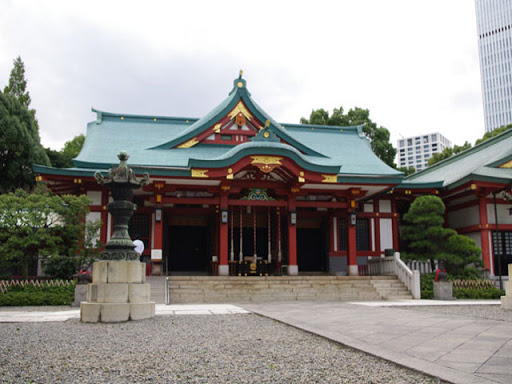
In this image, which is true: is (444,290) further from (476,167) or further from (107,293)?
(107,293)

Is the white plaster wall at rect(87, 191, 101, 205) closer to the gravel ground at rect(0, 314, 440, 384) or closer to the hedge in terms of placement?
the hedge

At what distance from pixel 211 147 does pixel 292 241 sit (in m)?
6.15

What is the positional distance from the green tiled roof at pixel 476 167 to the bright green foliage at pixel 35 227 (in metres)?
14.9

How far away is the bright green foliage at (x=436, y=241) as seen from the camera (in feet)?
63.8

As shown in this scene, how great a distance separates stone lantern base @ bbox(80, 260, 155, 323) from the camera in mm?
9727

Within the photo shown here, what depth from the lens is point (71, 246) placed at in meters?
17.5

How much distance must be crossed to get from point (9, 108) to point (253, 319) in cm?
2564

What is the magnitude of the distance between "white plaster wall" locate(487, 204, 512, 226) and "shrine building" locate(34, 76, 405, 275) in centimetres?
429

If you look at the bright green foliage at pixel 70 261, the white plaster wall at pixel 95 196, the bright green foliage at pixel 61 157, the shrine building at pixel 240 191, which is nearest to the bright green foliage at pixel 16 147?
the bright green foliage at pixel 61 157

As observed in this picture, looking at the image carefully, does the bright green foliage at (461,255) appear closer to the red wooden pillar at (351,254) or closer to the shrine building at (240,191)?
the shrine building at (240,191)

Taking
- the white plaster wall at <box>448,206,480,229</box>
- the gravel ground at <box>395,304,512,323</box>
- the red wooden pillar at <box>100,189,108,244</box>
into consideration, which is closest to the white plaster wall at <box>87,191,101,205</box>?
the red wooden pillar at <box>100,189,108,244</box>

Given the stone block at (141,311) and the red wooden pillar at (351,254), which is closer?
the stone block at (141,311)

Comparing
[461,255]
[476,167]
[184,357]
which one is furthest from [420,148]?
[184,357]

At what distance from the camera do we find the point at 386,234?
23.5m
